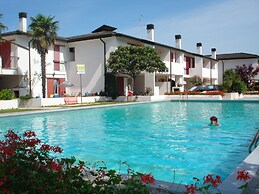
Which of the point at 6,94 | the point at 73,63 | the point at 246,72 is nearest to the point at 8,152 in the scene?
the point at 6,94

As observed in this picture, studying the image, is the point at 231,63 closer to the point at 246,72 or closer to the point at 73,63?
the point at 246,72

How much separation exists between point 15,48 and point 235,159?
23.0 metres

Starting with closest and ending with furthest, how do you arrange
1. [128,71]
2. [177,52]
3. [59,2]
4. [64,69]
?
[59,2] < [128,71] < [64,69] < [177,52]

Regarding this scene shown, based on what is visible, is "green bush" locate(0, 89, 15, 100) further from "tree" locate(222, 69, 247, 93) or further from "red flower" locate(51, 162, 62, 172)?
"tree" locate(222, 69, 247, 93)

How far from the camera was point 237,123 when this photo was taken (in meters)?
13.6

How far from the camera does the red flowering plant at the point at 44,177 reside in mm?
2709

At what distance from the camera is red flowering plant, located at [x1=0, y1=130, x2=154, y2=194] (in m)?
2.71

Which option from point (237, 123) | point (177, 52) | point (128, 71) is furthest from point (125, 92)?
point (237, 123)

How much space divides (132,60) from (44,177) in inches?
968

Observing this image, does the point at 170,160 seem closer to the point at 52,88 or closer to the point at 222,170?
the point at 222,170

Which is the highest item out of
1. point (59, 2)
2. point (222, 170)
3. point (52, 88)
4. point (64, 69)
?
point (59, 2)

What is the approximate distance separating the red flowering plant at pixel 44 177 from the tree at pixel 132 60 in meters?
23.7

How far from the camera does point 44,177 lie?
2883 mm

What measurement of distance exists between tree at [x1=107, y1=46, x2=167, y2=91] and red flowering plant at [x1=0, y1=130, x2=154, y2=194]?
2365cm
